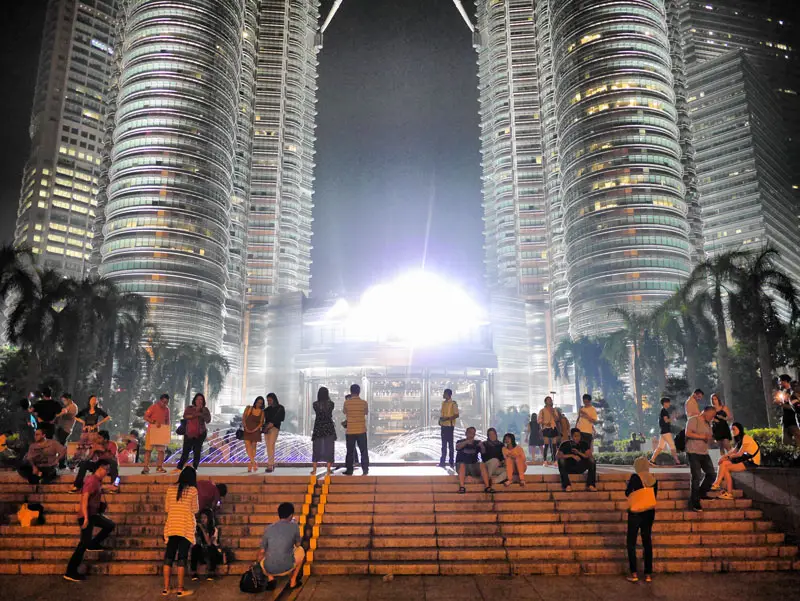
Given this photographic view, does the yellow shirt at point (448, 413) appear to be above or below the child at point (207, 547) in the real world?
above

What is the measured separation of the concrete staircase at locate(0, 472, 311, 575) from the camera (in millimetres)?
11930

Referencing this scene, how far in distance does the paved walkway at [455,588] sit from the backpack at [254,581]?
0.16 metres

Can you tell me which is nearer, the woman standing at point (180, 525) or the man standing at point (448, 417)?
the woman standing at point (180, 525)

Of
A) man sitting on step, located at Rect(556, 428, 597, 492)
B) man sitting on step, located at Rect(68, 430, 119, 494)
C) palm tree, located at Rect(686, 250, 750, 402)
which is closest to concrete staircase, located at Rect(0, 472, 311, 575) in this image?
man sitting on step, located at Rect(68, 430, 119, 494)

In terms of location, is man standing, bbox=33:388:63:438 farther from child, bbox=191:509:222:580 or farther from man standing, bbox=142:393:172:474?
child, bbox=191:509:222:580

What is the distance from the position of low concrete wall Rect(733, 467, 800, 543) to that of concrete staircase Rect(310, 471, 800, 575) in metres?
0.27

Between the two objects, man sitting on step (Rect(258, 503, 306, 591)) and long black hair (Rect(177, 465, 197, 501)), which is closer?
man sitting on step (Rect(258, 503, 306, 591))

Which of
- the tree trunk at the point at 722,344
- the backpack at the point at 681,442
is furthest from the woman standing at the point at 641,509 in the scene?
the tree trunk at the point at 722,344

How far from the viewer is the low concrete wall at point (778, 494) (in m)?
13.1

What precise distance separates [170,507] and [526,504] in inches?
291

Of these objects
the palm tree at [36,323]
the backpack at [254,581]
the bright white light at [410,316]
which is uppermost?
the bright white light at [410,316]

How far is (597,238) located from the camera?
11862cm

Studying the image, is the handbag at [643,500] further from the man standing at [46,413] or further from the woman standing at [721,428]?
the man standing at [46,413]

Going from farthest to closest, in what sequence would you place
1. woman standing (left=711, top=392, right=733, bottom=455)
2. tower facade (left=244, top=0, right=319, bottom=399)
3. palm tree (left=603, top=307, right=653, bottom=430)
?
tower facade (left=244, top=0, right=319, bottom=399), palm tree (left=603, top=307, right=653, bottom=430), woman standing (left=711, top=392, right=733, bottom=455)
